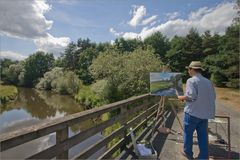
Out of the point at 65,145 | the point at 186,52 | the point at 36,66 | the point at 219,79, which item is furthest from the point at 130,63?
the point at 36,66

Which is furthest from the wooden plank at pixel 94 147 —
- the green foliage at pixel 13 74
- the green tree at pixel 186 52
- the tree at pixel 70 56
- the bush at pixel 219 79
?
the green foliage at pixel 13 74

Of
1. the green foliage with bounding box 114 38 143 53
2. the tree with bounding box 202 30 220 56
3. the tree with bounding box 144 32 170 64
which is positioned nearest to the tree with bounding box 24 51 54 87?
the green foliage with bounding box 114 38 143 53

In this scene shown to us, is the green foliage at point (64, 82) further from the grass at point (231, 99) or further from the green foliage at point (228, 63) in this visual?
the grass at point (231, 99)

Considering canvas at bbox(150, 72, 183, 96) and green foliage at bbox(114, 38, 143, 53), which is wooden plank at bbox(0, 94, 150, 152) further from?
green foliage at bbox(114, 38, 143, 53)

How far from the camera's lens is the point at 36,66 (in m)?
74.4

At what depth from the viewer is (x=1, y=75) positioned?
3063 inches

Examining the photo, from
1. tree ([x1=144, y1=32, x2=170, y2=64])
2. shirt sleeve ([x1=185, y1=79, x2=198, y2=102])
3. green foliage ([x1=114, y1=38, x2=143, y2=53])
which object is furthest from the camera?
green foliage ([x1=114, y1=38, x2=143, y2=53])

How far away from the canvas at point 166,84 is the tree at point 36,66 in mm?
66921

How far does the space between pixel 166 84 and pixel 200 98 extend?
2.34 m

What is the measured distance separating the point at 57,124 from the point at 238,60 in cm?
2366

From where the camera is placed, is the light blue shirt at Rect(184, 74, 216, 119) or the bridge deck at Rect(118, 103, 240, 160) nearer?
the light blue shirt at Rect(184, 74, 216, 119)

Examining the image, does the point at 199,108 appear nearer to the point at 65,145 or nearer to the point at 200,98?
the point at 200,98

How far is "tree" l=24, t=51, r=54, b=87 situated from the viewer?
7212 centimetres

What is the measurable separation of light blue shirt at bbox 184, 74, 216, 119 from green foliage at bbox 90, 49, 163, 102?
40.7 ft
